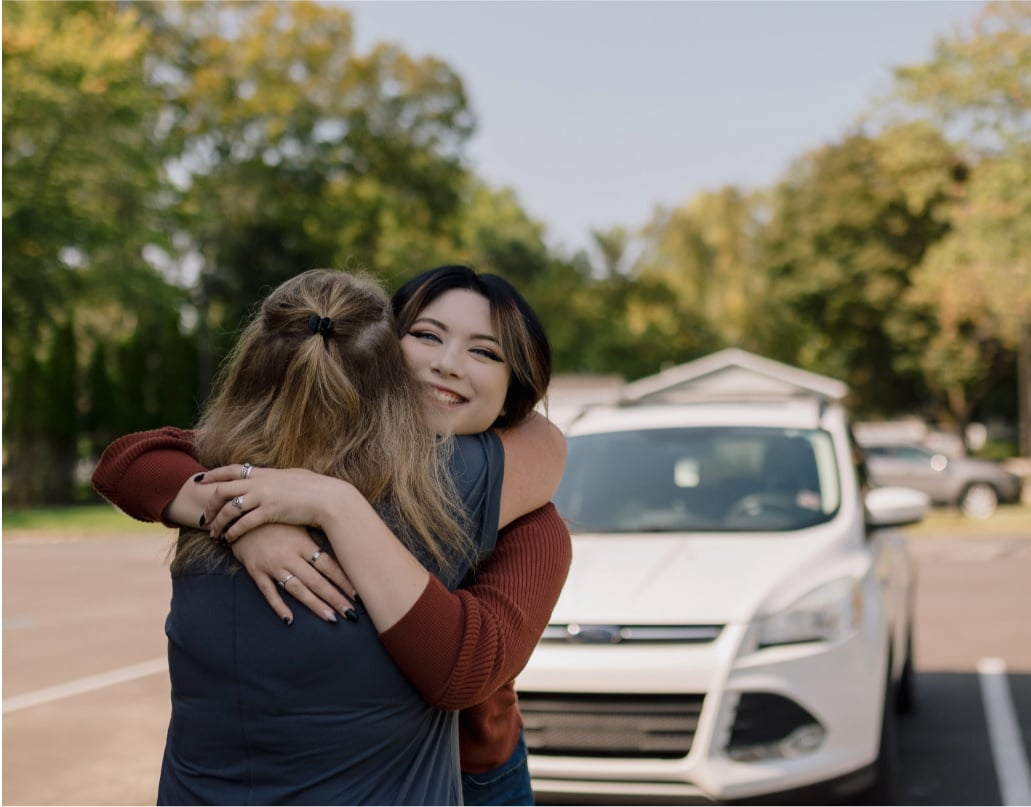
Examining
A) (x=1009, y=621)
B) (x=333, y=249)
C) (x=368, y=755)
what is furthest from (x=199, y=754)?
(x=333, y=249)

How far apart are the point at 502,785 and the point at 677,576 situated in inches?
86.8

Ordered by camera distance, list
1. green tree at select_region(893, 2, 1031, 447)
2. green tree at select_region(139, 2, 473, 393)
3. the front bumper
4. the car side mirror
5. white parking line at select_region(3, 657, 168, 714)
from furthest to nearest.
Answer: green tree at select_region(139, 2, 473, 393), green tree at select_region(893, 2, 1031, 447), white parking line at select_region(3, 657, 168, 714), the car side mirror, the front bumper

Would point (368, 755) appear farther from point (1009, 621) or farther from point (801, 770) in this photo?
point (1009, 621)

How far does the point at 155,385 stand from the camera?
3572 centimetres

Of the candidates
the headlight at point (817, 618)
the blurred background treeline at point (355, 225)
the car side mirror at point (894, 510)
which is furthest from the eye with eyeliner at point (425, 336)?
the blurred background treeline at point (355, 225)

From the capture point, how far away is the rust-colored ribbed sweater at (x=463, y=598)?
65.2 inches

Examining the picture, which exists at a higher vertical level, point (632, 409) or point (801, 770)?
point (632, 409)

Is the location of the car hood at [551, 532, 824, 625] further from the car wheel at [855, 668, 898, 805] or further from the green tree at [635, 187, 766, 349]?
the green tree at [635, 187, 766, 349]

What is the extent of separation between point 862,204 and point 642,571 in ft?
149

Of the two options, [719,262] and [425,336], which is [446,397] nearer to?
[425,336]

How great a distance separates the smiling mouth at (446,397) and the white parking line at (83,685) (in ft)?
20.0

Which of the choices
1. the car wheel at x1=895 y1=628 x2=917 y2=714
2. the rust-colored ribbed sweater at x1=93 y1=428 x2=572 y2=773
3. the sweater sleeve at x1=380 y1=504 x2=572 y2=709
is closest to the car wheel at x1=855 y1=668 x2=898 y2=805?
the car wheel at x1=895 y1=628 x2=917 y2=714

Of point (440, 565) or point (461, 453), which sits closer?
point (440, 565)

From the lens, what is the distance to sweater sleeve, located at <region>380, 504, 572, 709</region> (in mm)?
1650
